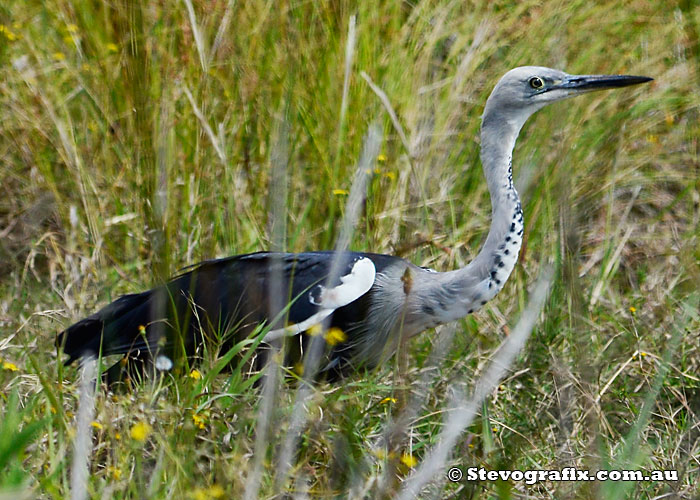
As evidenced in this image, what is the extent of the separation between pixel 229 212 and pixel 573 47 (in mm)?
1767

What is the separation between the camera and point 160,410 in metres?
2.51

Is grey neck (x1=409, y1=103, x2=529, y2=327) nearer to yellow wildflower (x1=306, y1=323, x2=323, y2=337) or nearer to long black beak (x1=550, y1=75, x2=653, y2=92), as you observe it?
long black beak (x1=550, y1=75, x2=653, y2=92)

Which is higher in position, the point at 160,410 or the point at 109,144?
the point at 109,144

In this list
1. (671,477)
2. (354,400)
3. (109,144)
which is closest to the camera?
(671,477)

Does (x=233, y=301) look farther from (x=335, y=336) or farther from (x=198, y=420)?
(x=198, y=420)

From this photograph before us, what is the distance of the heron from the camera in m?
3.03

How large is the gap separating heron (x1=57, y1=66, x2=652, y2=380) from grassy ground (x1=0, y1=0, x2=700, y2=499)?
0.12m

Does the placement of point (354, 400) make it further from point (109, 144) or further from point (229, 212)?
point (109, 144)

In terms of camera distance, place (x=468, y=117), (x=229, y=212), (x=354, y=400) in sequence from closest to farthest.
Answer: (x=354, y=400) < (x=229, y=212) < (x=468, y=117)

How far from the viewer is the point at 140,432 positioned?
220 cm

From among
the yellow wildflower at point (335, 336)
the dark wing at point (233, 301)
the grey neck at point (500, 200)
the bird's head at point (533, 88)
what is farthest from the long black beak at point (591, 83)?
the yellow wildflower at point (335, 336)

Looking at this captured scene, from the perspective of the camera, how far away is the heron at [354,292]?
303 centimetres

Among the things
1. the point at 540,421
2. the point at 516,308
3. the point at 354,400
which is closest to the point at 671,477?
the point at 540,421

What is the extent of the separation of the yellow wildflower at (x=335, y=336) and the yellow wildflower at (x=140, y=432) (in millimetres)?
784
